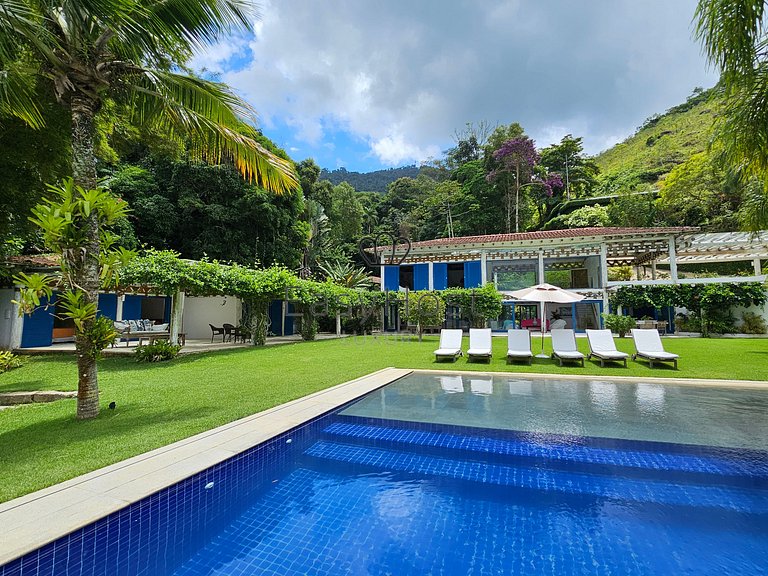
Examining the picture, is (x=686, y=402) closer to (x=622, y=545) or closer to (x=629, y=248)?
(x=622, y=545)

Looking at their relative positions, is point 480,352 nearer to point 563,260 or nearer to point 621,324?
point 621,324

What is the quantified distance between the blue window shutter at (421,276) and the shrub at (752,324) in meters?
17.4

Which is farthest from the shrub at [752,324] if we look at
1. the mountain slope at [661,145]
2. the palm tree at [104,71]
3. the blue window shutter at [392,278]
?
the mountain slope at [661,145]

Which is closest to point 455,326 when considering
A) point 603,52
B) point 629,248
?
point 629,248

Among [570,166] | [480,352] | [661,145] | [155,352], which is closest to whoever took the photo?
[480,352]

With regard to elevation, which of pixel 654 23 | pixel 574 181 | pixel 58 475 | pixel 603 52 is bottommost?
pixel 58 475

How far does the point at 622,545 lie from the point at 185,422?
553 centimetres

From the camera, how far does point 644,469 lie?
176 inches

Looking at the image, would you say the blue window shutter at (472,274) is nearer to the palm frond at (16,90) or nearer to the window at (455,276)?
the window at (455,276)

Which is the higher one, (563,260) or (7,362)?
(563,260)

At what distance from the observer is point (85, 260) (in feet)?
18.2

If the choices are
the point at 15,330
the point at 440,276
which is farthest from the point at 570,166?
the point at 15,330

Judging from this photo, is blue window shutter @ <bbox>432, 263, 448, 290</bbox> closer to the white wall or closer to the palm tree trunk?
the white wall

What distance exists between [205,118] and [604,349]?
40.5 feet
